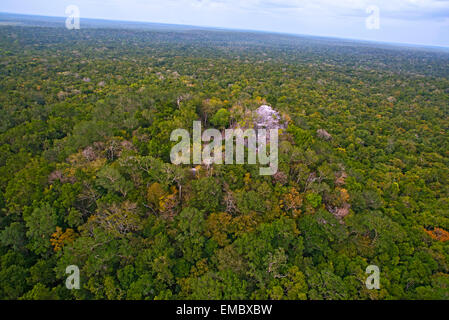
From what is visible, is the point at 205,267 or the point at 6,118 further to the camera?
the point at 6,118

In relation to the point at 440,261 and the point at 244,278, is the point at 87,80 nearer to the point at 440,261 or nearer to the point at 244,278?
the point at 244,278

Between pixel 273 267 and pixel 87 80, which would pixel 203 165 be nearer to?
pixel 273 267

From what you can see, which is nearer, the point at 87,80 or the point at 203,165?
the point at 203,165

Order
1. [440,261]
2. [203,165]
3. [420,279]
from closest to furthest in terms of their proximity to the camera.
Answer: [420,279], [440,261], [203,165]

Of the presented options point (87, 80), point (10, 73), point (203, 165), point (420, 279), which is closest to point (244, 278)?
point (203, 165)

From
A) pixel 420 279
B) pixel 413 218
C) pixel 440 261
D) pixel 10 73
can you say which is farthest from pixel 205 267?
pixel 10 73

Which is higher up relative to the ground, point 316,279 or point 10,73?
point 10,73
